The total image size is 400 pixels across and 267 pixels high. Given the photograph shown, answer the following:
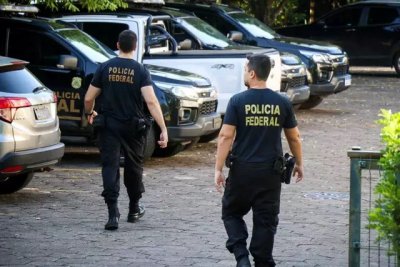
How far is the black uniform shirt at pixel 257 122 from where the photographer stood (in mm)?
7852

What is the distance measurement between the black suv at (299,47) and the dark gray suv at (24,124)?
897cm

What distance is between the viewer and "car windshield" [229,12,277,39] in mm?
21991

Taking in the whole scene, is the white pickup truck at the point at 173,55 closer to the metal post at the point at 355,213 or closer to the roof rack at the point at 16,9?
the roof rack at the point at 16,9

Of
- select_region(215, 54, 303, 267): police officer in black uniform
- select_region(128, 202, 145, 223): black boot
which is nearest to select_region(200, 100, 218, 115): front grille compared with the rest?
select_region(128, 202, 145, 223): black boot

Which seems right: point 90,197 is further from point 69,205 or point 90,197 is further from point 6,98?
point 6,98

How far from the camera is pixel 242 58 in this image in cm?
1672

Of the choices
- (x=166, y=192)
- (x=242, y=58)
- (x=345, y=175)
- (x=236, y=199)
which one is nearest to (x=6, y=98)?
(x=166, y=192)

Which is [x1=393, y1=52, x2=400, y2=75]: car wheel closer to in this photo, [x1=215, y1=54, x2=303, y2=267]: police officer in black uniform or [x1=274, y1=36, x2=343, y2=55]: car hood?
[x1=274, y1=36, x2=343, y2=55]: car hood

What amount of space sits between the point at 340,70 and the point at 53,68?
322 inches

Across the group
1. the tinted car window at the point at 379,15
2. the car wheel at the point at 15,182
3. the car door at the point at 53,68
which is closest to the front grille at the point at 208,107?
the car door at the point at 53,68

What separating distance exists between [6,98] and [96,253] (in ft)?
8.07

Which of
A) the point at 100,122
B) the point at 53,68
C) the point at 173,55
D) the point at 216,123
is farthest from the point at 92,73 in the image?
the point at 100,122

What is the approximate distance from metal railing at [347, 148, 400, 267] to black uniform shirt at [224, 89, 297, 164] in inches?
21.6

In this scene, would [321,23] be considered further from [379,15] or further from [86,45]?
[86,45]
